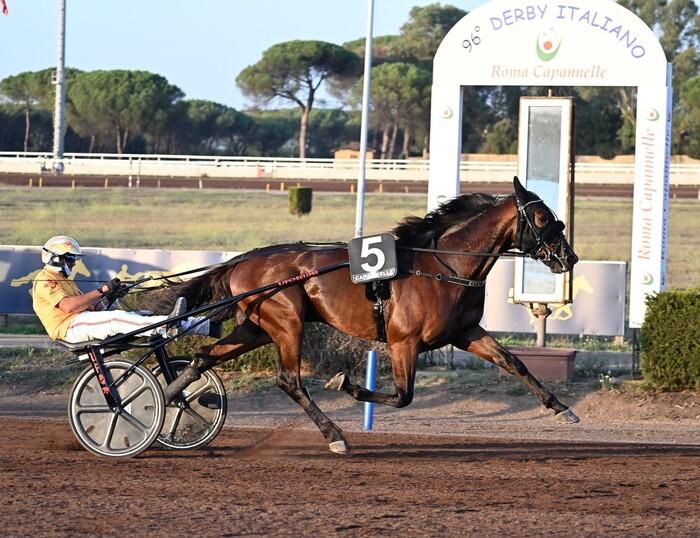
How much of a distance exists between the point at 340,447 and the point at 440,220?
1.72m

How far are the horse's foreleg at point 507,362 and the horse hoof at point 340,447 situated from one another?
1.02 metres

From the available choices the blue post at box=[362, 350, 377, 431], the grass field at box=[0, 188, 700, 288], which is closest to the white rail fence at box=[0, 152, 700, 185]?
the grass field at box=[0, 188, 700, 288]

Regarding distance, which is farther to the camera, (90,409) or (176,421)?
(176,421)

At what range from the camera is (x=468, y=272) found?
8.30m

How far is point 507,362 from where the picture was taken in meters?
8.30

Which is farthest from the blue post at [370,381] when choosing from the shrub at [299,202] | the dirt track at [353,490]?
the shrub at [299,202]

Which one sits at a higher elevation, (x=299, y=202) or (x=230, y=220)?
(x=299, y=202)

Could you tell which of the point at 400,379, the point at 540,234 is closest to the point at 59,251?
the point at 400,379

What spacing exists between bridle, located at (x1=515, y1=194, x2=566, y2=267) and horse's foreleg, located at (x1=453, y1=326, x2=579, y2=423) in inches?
26.3

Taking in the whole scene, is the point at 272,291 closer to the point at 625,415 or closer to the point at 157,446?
the point at 157,446

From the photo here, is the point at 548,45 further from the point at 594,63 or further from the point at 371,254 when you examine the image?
the point at 371,254

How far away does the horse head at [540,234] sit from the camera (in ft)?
26.9

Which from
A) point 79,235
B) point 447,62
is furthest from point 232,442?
point 79,235

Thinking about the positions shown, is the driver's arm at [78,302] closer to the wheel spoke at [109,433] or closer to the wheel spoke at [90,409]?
the wheel spoke at [90,409]
